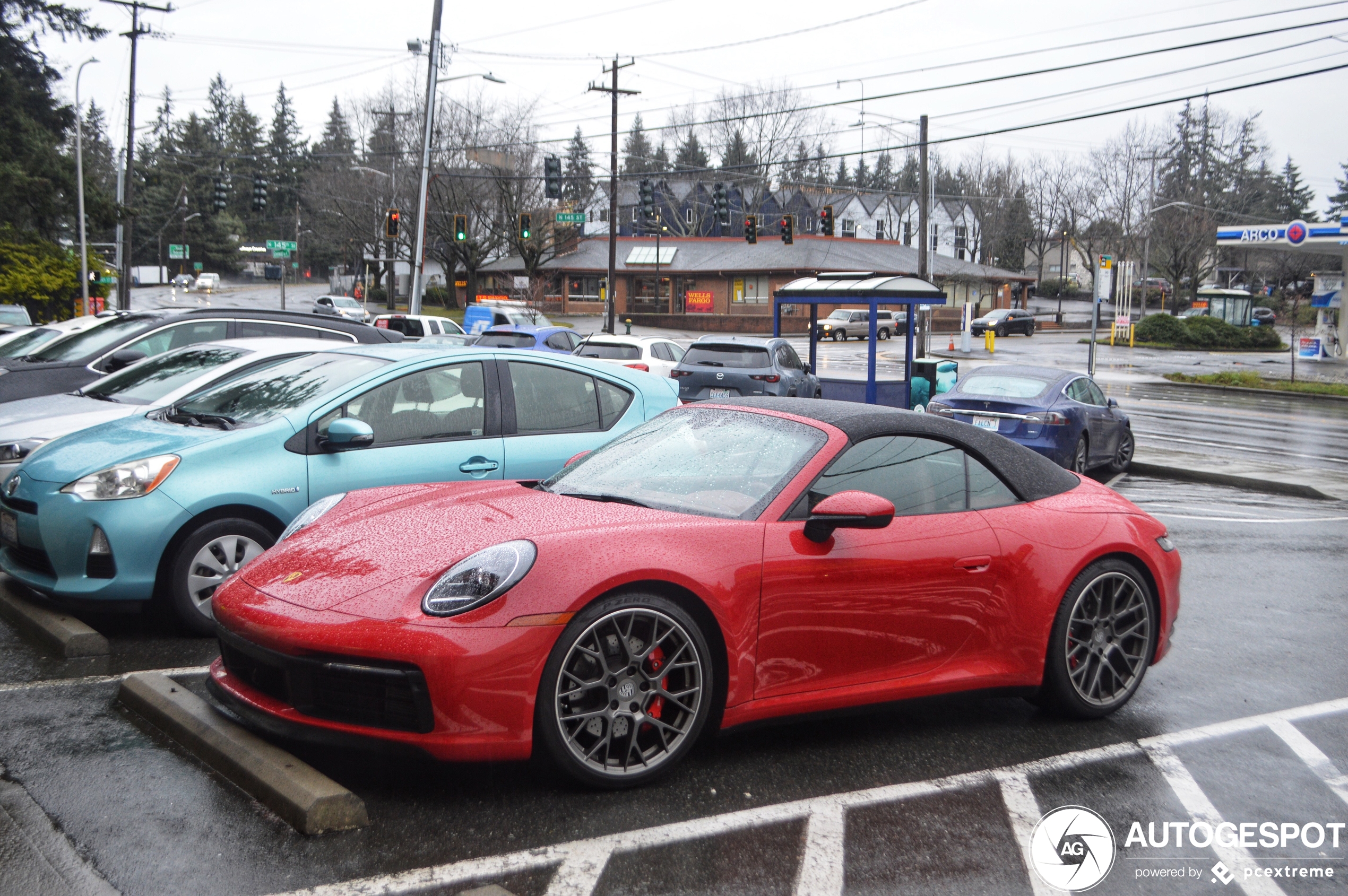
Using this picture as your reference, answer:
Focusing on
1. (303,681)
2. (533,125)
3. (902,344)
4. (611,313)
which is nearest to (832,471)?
(303,681)

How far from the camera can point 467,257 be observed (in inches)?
2462

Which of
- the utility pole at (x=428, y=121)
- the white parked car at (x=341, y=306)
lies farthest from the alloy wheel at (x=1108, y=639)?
the white parked car at (x=341, y=306)

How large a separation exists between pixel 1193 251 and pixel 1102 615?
79708 mm

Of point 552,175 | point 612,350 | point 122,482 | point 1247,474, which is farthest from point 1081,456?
point 552,175

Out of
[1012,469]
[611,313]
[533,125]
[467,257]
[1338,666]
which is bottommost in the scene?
[1338,666]

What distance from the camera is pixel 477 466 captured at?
626 centimetres

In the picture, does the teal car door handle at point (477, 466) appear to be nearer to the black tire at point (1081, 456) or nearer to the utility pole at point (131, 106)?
the black tire at point (1081, 456)

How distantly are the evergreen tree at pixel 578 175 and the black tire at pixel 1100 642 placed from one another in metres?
68.9

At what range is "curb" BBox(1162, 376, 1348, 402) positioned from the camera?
1265 inches

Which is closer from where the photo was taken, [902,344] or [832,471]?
[832,471]

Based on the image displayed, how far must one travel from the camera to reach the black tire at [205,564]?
5.41m

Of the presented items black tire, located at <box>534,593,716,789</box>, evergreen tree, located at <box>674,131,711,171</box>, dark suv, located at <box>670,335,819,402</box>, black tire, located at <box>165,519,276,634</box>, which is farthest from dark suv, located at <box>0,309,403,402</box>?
evergreen tree, located at <box>674,131,711,171</box>

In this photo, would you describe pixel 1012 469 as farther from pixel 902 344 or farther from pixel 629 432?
pixel 902 344

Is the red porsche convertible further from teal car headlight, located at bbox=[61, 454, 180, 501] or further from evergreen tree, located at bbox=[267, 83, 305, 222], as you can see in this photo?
evergreen tree, located at bbox=[267, 83, 305, 222]
